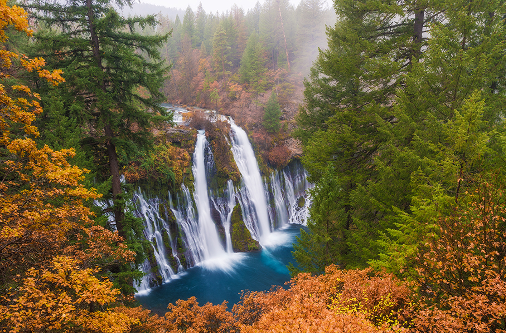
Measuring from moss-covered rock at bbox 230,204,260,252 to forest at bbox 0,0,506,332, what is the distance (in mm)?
11147

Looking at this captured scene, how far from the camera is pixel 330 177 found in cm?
908

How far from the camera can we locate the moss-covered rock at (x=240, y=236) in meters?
21.1

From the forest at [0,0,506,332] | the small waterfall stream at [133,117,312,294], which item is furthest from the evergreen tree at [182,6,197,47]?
the forest at [0,0,506,332]

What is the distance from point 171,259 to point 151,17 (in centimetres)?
1476

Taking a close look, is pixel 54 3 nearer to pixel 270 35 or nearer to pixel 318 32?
pixel 270 35

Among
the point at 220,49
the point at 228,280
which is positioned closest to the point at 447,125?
the point at 228,280

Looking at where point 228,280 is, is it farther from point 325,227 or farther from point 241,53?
point 241,53

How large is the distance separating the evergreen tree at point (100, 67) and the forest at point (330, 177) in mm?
61

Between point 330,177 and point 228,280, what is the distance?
1186 cm

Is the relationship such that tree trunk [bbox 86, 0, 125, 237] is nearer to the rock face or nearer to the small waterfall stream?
the small waterfall stream

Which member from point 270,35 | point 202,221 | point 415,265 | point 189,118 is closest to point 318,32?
point 270,35

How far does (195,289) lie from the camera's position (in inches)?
619

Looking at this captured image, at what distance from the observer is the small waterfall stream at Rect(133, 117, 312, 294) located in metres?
16.7

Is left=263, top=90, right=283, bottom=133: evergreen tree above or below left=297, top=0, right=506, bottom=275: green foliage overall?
above
